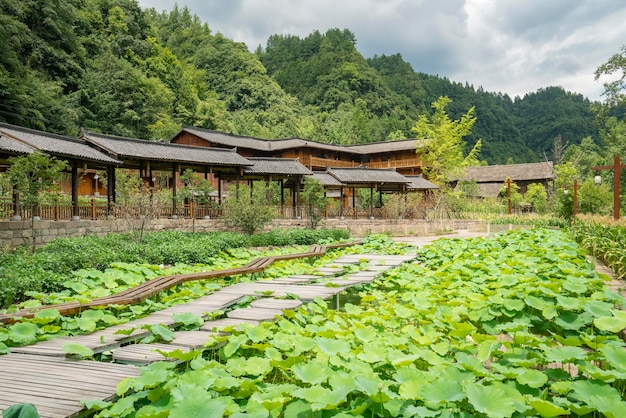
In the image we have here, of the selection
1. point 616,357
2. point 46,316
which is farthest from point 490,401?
point 46,316

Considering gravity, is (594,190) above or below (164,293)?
above

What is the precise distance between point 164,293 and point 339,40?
58.4 m

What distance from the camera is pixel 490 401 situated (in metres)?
1.88

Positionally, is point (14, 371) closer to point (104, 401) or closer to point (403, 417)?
point (104, 401)

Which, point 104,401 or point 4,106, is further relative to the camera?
point 4,106

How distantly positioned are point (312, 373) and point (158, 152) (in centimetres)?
1553

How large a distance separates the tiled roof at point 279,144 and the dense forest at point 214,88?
259 centimetres

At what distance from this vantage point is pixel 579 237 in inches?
390

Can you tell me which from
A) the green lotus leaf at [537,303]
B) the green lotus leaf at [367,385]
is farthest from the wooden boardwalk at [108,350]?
the green lotus leaf at [537,303]

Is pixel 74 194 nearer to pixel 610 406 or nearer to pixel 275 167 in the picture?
pixel 275 167

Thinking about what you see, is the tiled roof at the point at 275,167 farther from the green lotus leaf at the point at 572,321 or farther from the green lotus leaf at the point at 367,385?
the green lotus leaf at the point at 367,385

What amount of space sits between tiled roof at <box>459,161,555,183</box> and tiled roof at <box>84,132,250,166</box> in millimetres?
23449

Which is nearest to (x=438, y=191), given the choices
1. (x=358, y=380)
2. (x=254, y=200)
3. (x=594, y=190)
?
(x=594, y=190)

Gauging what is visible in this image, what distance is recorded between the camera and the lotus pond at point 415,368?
1959mm
